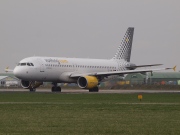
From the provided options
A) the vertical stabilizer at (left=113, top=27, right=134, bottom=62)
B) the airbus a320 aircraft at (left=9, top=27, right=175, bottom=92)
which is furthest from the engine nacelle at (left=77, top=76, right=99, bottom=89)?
the vertical stabilizer at (left=113, top=27, right=134, bottom=62)

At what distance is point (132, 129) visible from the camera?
27.4m

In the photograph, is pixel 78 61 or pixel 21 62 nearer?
pixel 21 62

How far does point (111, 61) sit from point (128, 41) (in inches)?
238

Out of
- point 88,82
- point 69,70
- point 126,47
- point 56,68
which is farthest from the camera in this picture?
point 126,47

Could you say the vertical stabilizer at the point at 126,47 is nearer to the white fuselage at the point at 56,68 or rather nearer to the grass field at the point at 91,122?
the white fuselage at the point at 56,68

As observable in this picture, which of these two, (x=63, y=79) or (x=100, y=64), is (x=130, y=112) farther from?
(x=100, y=64)

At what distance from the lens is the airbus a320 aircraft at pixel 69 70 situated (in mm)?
80062

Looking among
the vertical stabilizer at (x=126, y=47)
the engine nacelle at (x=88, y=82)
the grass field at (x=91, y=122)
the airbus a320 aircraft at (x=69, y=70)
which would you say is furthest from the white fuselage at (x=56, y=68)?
the grass field at (x=91, y=122)

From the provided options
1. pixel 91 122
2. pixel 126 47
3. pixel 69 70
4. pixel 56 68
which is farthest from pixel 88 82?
pixel 91 122

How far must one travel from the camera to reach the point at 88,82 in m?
81.8

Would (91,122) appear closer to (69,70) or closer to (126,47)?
(69,70)

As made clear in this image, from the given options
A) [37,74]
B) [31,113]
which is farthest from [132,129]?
[37,74]

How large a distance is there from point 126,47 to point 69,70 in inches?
616

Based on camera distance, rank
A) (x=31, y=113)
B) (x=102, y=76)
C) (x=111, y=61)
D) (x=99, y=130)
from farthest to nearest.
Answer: (x=111, y=61)
(x=102, y=76)
(x=31, y=113)
(x=99, y=130)
